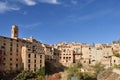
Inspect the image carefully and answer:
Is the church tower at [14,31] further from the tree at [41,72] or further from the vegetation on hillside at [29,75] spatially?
the vegetation on hillside at [29,75]

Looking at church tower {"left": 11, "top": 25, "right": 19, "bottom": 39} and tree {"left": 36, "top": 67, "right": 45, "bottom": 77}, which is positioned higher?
church tower {"left": 11, "top": 25, "right": 19, "bottom": 39}

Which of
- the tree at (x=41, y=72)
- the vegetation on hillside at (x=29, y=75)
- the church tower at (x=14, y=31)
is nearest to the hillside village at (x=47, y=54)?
the church tower at (x=14, y=31)

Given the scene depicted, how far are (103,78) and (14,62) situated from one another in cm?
3290

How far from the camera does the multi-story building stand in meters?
108

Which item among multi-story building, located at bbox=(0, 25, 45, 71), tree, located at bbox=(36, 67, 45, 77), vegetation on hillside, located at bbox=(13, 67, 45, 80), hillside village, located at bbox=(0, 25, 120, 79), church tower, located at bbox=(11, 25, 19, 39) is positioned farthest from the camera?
church tower, located at bbox=(11, 25, 19, 39)

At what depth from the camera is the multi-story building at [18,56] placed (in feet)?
355

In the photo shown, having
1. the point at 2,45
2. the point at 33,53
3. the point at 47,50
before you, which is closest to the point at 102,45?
the point at 47,50

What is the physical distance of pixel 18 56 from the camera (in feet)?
369

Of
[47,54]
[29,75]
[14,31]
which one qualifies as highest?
[14,31]

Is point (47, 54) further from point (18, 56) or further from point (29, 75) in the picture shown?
point (29, 75)

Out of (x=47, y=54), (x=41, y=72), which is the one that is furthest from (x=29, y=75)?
(x=47, y=54)

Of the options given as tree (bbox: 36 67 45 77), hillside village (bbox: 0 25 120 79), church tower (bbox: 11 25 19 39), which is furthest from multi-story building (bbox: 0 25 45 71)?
tree (bbox: 36 67 45 77)

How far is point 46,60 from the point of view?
12438 cm

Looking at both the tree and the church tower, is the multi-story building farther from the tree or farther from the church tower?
the tree
